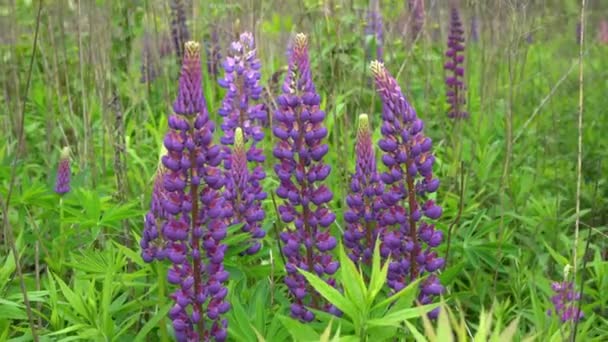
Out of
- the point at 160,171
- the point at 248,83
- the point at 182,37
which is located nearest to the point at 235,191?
the point at 160,171

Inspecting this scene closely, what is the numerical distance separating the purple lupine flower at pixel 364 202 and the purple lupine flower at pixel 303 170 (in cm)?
9

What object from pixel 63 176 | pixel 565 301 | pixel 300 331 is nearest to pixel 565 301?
pixel 565 301

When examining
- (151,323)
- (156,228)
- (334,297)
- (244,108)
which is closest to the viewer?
(334,297)

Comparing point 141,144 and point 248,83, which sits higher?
point 248,83

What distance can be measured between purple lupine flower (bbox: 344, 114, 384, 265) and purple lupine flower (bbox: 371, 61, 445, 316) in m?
0.05

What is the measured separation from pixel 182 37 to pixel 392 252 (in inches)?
126

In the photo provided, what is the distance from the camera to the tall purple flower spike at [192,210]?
1808 mm

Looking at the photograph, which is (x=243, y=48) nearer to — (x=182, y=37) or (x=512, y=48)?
(x=512, y=48)

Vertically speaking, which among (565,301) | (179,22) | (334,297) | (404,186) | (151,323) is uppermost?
(179,22)

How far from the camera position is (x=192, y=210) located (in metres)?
1.86

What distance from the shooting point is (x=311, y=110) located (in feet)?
6.90

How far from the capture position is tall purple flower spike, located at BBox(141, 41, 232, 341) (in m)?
1.81

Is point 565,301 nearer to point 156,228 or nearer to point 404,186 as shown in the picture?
point 404,186

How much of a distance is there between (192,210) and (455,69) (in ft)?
9.11
